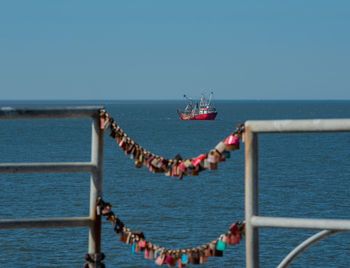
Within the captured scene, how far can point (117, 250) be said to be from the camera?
106 feet

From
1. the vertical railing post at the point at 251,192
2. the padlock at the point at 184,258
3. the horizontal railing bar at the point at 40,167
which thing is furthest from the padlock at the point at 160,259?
the horizontal railing bar at the point at 40,167

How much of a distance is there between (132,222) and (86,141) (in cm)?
7085

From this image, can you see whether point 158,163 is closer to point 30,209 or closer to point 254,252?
point 254,252

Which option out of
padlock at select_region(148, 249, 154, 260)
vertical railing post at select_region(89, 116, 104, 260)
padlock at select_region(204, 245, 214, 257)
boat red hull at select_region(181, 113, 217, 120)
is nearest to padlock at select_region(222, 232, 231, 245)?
padlock at select_region(204, 245, 214, 257)

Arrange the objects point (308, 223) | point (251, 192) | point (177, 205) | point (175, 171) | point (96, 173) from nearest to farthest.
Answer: point (308, 223) → point (251, 192) → point (175, 171) → point (96, 173) → point (177, 205)

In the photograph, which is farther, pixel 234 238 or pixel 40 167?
pixel 40 167

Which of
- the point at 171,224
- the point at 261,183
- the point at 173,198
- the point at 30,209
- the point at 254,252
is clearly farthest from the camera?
the point at 261,183

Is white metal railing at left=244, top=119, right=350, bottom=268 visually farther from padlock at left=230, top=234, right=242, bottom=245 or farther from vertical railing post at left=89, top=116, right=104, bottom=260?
vertical railing post at left=89, top=116, right=104, bottom=260

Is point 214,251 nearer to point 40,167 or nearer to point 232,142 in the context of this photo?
point 232,142

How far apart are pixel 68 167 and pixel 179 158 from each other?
0.67 m

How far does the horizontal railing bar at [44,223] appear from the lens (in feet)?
14.9

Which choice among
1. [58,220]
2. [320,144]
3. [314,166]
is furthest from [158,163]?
[320,144]

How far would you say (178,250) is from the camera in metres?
4.43

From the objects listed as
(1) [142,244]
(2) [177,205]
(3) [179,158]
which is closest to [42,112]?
(3) [179,158]
